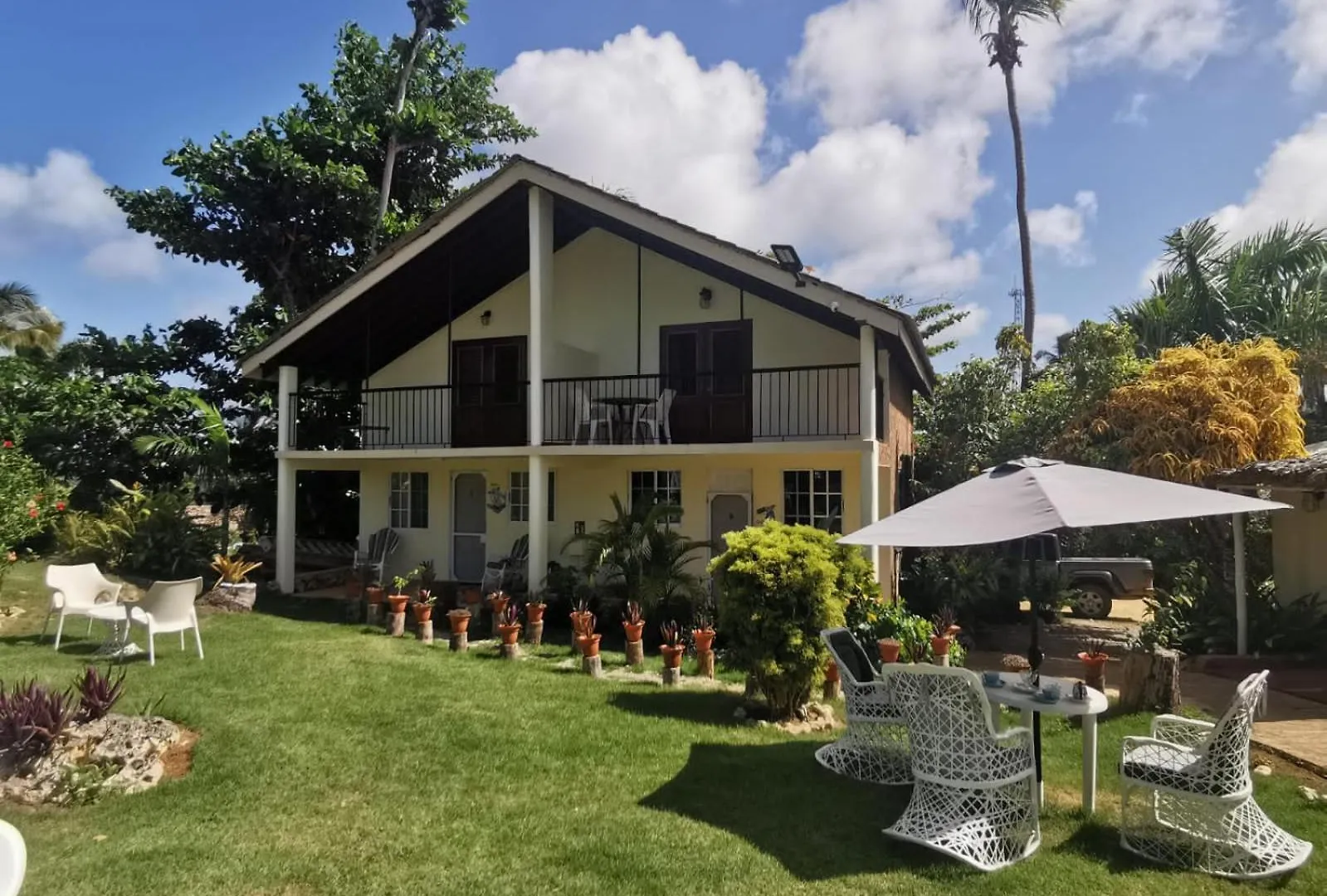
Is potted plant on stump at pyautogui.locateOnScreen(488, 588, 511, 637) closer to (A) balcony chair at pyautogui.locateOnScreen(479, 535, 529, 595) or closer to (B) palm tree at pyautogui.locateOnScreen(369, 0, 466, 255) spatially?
(A) balcony chair at pyautogui.locateOnScreen(479, 535, 529, 595)

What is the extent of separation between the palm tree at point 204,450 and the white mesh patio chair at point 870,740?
1226 cm

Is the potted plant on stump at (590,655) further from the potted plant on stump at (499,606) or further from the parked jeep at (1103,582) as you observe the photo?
the parked jeep at (1103,582)

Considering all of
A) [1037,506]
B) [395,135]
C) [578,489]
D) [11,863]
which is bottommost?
[11,863]

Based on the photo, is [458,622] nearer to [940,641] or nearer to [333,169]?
[940,641]

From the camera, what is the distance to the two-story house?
12.0 metres

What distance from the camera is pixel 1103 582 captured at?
13914 mm

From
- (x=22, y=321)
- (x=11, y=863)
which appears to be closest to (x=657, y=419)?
(x=11, y=863)

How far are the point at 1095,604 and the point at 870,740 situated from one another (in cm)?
1000

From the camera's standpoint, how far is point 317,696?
7.57 m

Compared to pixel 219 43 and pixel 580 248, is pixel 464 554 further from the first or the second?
pixel 219 43

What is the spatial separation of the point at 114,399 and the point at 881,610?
15849 millimetres

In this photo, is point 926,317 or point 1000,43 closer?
point 926,317

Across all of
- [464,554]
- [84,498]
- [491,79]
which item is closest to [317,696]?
[464,554]

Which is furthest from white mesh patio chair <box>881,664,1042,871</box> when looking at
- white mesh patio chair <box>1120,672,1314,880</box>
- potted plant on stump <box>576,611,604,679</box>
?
potted plant on stump <box>576,611,604,679</box>
